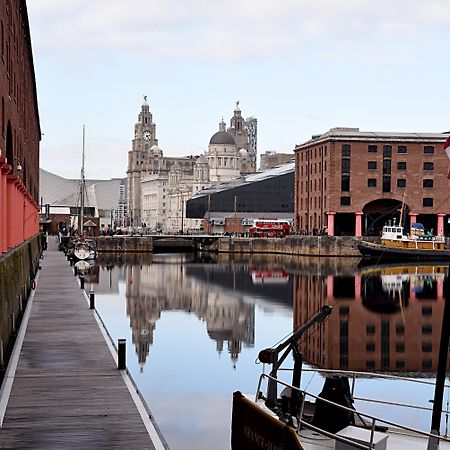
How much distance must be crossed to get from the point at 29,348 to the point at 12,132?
20.4 m

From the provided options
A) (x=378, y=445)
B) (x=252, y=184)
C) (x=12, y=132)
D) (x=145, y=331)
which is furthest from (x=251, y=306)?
(x=252, y=184)

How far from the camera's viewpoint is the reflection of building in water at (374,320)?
33622 millimetres

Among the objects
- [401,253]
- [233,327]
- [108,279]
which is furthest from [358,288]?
[401,253]

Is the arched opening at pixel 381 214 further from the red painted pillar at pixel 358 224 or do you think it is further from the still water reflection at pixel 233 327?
the still water reflection at pixel 233 327

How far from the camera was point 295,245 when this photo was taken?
124 metres

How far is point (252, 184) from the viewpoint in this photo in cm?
19000

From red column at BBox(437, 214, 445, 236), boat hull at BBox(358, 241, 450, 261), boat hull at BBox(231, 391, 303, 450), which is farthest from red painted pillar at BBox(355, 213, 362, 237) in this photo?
boat hull at BBox(231, 391, 303, 450)

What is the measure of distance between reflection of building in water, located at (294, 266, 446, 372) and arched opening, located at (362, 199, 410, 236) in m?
35.3

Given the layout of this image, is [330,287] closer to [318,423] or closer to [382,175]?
[382,175]

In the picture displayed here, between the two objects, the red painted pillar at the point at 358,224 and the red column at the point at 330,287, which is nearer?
the red column at the point at 330,287

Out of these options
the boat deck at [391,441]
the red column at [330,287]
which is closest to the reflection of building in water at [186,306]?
the red column at [330,287]

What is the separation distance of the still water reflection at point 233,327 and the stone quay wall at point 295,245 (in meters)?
25.7

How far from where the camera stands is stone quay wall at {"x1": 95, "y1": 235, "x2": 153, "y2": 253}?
448ft

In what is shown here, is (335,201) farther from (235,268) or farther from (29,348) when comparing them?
(29,348)
